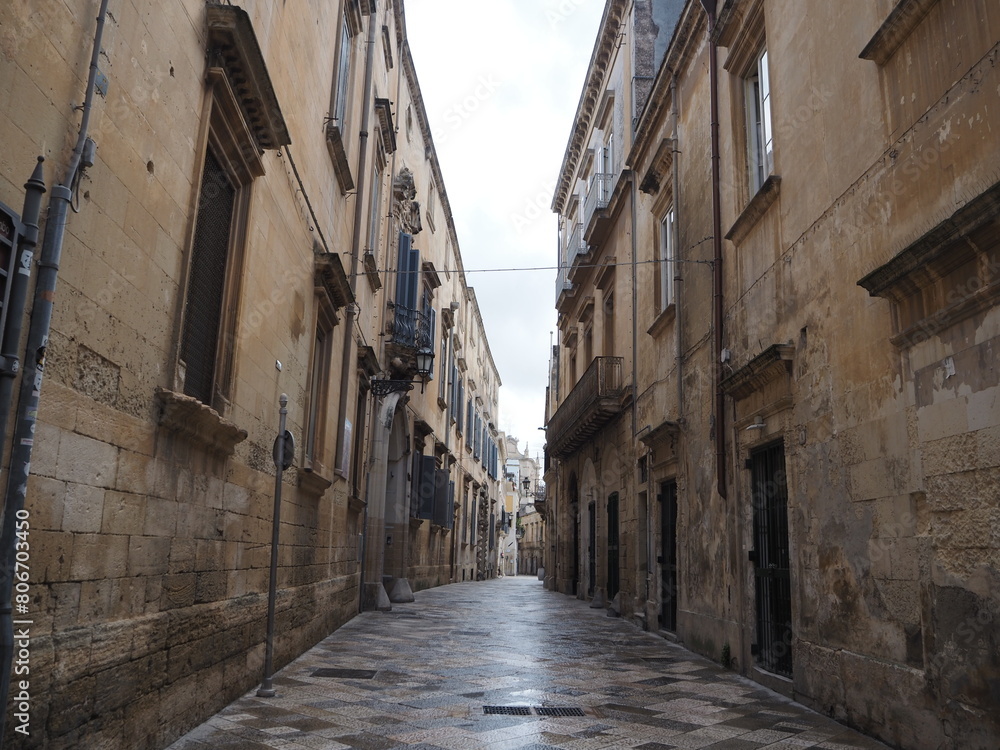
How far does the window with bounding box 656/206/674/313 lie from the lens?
11906 millimetres

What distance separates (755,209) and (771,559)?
10.8ft

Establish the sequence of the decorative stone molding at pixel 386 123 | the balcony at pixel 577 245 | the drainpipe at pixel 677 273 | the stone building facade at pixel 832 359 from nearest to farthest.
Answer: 1. the stone building facade at pixel 832 359
2. the drainpipe at pixel 677 273
3. the decorative stone molding at pixel 386 123
4. the balcony at pixel 577 245

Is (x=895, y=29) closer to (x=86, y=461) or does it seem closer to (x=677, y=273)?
(x=86, y=461)

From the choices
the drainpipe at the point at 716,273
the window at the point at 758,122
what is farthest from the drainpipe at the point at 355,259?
the window at the point at 758,122

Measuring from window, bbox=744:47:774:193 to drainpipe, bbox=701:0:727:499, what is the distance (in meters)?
0.54

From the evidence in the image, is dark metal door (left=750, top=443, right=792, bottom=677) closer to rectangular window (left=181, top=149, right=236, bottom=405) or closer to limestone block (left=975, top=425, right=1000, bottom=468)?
limestone block (left=975, top=425, right=1000, bottom=468)

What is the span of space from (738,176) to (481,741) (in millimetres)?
6283

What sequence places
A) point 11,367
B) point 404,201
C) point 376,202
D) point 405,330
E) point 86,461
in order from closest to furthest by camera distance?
point 11,367
point 86,461
point 376,202
point 404,201
point 405,330

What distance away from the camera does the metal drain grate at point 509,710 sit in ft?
18.5

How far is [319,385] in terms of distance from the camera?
9.64m

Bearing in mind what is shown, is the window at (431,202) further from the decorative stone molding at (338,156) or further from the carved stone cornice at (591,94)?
the decorative stone molding at (338,156)

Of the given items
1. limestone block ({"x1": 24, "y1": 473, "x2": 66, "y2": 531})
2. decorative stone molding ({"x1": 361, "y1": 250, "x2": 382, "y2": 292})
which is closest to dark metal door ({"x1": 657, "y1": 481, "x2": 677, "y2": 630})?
decorative stone molding ({"x1": 361, "y1": 250, "x2": 382, "y2": 292})

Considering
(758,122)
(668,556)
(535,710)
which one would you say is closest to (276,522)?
(535,710)

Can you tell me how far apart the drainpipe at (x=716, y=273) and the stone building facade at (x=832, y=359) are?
1.2 inches
